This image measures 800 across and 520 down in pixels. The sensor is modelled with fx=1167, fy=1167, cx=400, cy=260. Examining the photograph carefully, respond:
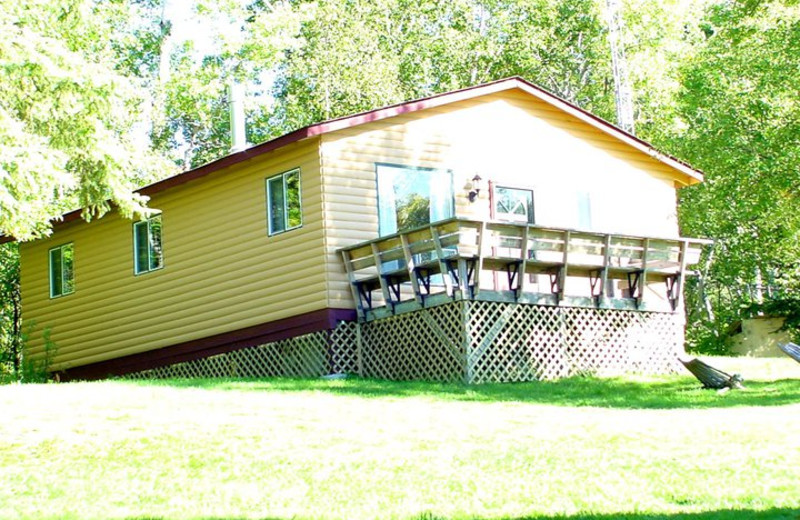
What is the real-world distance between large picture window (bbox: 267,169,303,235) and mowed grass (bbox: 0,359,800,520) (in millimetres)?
4447

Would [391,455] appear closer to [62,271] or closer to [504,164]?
[504,164]

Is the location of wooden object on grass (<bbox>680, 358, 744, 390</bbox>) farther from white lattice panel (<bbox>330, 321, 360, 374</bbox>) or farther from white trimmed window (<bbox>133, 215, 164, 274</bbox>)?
white trimmed window (<bbox>133, 215, 164, 274</bbox>)

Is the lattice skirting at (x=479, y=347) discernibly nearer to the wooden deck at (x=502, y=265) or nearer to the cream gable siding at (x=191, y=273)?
the wooden deck at (x=502, y=265)

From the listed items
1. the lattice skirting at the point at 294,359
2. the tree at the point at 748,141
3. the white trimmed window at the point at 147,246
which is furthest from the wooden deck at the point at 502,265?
the white trimmed window at the point at 147,246

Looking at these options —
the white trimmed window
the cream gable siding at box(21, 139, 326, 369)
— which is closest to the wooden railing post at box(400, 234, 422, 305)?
the cream gable siding at box(21, 139, 326, 369)

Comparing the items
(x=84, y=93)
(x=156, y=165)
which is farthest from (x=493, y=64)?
(x=84, y=93)

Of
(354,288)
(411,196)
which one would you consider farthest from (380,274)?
(411,196)

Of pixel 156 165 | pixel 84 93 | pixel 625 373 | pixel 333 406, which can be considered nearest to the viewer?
pixel 333 406

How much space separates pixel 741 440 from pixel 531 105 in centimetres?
1175

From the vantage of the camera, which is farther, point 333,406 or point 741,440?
point 333,406

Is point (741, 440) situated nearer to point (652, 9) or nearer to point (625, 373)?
point (625, 373)

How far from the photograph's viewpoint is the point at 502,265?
1844 centimetres

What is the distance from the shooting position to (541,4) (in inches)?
1554

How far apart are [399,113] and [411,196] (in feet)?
4.72
